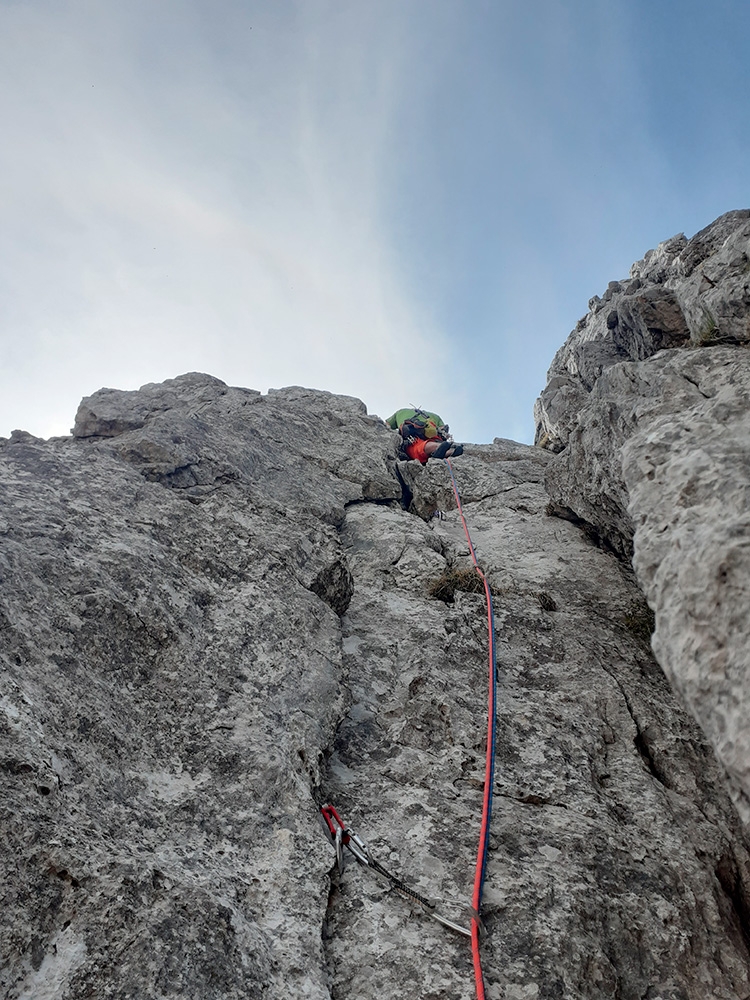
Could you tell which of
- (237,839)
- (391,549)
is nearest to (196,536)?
(391,549)

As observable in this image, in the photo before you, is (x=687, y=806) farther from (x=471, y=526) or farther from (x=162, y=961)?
(x=471, y=526)

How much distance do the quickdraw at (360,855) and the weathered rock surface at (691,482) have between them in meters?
1.97

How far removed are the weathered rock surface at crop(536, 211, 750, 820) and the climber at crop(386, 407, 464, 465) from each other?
13.6 feet

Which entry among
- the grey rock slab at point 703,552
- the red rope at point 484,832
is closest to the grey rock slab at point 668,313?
the grey rock slab at point 703,552

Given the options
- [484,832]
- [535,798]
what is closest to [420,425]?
[535,798]

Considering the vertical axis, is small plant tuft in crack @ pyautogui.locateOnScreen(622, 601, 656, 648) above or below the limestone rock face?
above

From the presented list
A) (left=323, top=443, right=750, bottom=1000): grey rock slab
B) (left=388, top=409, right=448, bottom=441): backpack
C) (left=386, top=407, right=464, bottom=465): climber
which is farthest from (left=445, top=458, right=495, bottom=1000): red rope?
(left=388, top=409, right=448, bottom=441): backpack

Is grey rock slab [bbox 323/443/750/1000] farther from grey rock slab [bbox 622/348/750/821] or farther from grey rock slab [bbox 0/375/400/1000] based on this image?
grey rock slab [bbox 622/348/750/821]

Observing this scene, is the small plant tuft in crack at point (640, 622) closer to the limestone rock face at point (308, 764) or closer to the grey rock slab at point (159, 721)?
the limestone rock face at point (308, 764)

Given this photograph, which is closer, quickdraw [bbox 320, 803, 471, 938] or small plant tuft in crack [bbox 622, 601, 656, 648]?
quickdraw [bbox 320, 803, 471, 938]

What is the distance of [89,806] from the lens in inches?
144

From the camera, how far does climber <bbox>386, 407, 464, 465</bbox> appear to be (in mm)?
13156

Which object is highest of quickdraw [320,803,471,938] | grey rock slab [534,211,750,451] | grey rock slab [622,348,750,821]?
grey rock slab [534,211,750,451]

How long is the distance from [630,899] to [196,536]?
5.03m
